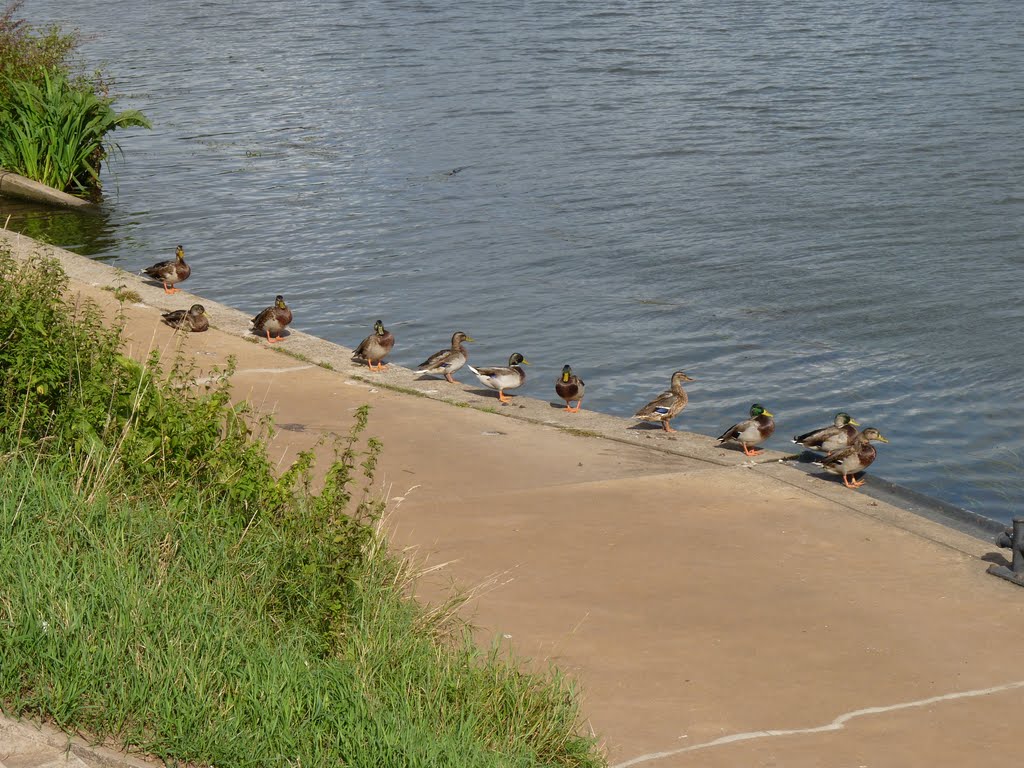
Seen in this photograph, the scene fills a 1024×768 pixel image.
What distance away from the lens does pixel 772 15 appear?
39531mm

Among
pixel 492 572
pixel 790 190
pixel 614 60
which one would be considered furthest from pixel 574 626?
pixel 614 60

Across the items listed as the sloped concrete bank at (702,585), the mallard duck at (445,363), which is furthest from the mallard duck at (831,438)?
the mallard duck at (445,363)

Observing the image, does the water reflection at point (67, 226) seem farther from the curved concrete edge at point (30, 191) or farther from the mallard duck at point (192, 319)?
the mallard duck at point (192, 319)

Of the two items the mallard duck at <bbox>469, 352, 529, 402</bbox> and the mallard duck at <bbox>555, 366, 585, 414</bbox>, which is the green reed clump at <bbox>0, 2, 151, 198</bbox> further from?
the mallard duck at <bbox>555, 366, 585, 414</bbox>

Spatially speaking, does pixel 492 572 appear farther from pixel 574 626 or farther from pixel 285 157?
pixel 285 157

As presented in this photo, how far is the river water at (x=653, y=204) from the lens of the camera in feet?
51.6

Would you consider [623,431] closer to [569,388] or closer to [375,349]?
[569,388]

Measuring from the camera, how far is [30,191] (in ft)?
75.5

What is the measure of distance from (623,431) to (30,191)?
14.6 meters

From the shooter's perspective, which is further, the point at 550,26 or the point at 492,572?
the point at 550,26

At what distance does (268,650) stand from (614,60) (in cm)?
3108

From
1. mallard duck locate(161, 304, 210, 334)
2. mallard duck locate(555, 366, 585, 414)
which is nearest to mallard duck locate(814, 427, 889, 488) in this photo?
mallard duck locate(555, 366, 585, 414)

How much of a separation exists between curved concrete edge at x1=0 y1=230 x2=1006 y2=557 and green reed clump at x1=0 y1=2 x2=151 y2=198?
19.2ft

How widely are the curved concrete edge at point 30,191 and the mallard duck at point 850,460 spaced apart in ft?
53.2
